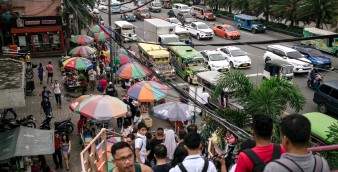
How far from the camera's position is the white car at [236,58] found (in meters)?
28.1

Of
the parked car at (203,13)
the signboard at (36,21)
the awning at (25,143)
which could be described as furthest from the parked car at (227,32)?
the awning at (25,143)

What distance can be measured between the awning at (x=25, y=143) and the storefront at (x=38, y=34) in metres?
17.8

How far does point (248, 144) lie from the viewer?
5000mm

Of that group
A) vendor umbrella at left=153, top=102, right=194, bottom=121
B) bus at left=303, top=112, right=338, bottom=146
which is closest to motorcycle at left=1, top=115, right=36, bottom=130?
vendor umbrella at left=153, top=102, right=194, bottom=121

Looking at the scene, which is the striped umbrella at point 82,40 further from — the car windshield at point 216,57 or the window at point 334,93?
the window at point 334,93

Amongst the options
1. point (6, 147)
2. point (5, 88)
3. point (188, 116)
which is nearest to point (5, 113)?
point (5, 88)

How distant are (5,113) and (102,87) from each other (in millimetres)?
5310

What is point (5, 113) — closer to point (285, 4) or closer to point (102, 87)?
point (102, 87)

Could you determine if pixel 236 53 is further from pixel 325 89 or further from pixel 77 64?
pixel 77 64

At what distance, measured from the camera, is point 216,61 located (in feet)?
88.9

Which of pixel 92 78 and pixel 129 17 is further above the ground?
pixel 129 17

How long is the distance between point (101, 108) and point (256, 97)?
545cm

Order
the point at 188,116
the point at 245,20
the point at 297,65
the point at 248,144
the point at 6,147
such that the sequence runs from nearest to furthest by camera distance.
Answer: the point at 248,144 → the point at 6,147 → the point at 188,116 → the point at 297,65 → the point at 245,20

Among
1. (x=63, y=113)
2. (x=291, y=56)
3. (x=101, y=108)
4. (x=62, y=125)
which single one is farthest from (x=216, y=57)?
(x=101, y=108)
